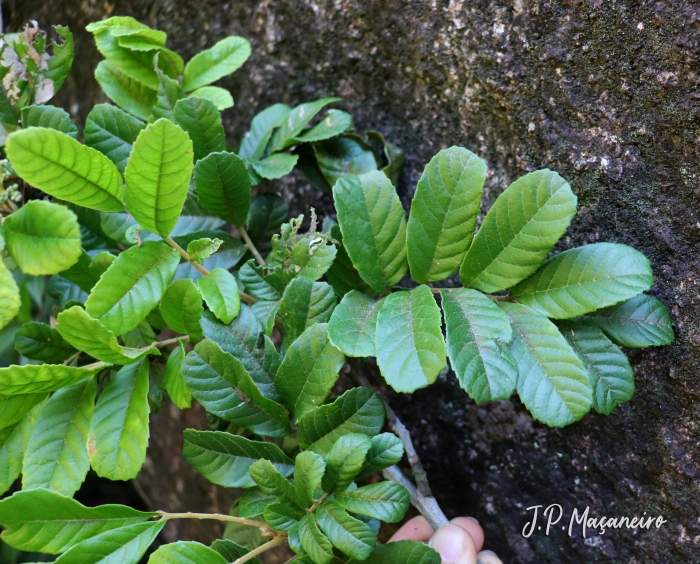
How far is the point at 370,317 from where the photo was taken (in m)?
0.75

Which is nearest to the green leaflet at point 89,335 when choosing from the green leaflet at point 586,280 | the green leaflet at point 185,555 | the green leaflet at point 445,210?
the green leaflet at point 185,555

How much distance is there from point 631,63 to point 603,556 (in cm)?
79

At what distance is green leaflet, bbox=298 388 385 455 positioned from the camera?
2.46 ft

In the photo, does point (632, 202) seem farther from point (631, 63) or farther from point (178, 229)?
point (178, 229)

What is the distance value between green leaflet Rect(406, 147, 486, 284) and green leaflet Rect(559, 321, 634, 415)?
0.70 feet

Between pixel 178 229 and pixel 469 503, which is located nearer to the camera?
pixel 178 229

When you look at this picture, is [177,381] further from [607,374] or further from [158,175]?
[607,374]

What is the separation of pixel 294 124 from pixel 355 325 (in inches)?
16.5

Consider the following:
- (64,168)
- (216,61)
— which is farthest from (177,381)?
(216,61)

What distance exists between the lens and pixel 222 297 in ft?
2.49

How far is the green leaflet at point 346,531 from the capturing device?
2.18 feet

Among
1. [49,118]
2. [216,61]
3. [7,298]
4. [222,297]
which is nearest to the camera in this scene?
[7,298]

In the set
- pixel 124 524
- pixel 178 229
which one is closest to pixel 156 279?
pixel 178 229

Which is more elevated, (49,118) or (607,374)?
(49,118)
